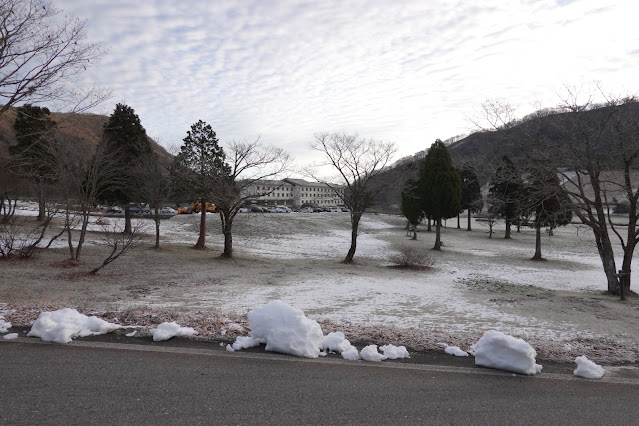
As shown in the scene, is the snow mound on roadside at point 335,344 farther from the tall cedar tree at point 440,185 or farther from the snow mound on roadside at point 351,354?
the tall cedar tree at point 440,185

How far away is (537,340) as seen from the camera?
6180 millimetres

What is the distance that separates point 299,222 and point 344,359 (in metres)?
A: 38.0

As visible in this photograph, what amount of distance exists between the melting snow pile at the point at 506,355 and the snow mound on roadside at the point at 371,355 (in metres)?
1.11

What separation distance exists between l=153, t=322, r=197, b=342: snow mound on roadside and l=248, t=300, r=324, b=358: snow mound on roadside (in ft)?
2.80

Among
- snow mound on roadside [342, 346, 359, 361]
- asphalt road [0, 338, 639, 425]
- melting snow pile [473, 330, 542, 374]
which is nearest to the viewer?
asphalt road [0, 338, 639, 425]

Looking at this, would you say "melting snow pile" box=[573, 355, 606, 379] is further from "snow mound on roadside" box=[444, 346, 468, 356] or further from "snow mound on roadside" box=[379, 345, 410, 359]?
"snow mound on roadside" box=[379, 345, 410, 359]

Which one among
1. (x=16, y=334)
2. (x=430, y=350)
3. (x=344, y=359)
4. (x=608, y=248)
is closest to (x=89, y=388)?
(x=16, y=334)

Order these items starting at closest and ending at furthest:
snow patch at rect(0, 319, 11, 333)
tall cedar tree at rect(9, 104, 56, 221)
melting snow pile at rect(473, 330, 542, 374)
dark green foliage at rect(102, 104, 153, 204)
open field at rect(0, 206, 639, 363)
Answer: melting snow pile at rect(473, 330, 542, 374) < snow patch at rect(0, 319, 11, 333) < open field at rect(0, 206, 639, 363) < tall cedar tree at rect(9, 104, 56, 221) < dark green foliage at rect(102, 104, 153, 204)

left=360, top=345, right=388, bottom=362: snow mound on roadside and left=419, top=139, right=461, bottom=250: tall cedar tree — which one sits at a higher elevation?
left=419, top=139, right=461, bottom=250: tall cedar tree

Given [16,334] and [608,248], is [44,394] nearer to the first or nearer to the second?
[16,334]

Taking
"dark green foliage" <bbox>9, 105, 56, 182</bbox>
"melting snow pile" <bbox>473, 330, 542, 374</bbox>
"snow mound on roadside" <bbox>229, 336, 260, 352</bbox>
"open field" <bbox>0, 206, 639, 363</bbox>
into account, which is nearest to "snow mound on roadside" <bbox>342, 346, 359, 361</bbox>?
"open field" <bbox>0, 206, 639, 363</bbox>

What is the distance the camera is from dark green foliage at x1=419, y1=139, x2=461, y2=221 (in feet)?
102

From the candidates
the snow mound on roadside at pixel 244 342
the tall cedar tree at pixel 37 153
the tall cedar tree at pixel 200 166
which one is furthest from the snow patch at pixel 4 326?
the tall cedar tree at pixel 200 166

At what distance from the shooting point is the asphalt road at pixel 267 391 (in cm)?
320
